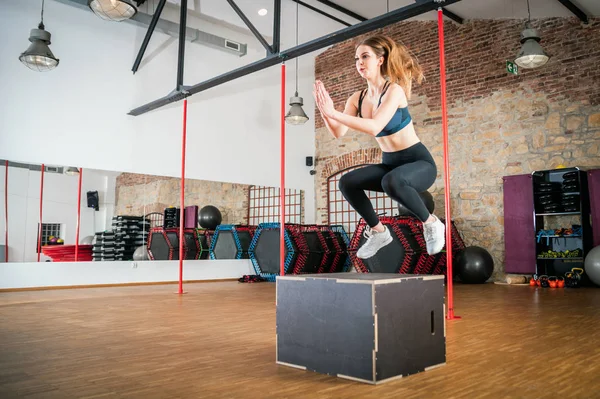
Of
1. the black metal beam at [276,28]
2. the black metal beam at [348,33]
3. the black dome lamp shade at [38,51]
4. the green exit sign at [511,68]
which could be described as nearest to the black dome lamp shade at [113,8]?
the black metal beam at [348,33]

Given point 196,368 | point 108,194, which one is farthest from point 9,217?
point 196,368

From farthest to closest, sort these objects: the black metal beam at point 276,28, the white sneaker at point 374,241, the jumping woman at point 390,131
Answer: the black metal beam at point 276,28 < the white sneaker at point 374,241 < the jumping woman at point 390,131

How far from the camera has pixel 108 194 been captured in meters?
8.65

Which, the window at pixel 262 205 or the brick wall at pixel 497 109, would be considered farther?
the window at pixel 262 205

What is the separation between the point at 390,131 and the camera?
286 centimetres

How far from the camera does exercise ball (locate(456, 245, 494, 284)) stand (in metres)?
8.65

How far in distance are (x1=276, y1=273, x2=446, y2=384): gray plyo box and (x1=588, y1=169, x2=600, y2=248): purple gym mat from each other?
6719 mm

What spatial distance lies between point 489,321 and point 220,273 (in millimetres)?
6975

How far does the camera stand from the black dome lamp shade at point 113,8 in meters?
5.18

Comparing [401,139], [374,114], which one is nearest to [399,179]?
[401,139]

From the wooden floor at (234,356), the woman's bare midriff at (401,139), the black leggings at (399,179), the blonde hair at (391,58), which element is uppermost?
the blonde hair at (391,58)

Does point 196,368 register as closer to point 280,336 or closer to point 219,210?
point 280,336

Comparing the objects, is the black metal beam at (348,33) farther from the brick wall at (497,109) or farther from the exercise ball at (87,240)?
the brick wall at (497,109)

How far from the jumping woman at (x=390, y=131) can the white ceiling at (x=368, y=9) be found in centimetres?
653
